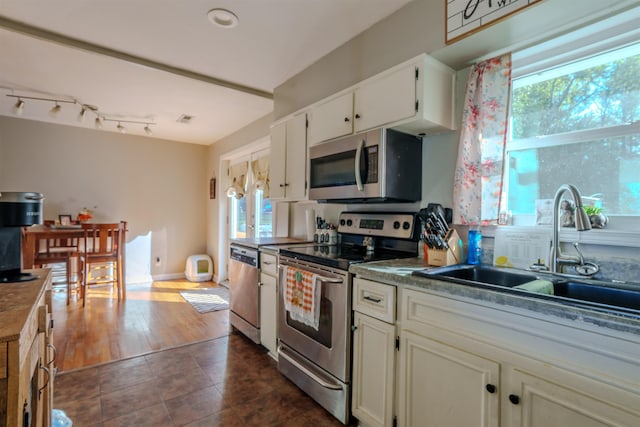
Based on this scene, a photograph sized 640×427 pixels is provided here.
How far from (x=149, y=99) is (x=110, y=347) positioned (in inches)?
97.3

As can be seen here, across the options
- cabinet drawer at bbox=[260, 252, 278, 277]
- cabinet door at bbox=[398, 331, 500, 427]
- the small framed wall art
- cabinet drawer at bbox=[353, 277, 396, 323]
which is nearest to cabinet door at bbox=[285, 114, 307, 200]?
cabinet drawer at bbox=[260, 252, 278, 277]

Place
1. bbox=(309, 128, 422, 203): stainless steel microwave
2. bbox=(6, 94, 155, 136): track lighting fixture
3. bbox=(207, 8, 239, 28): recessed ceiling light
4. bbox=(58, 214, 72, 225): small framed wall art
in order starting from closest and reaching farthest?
bbox=(309, 128, 422, 203): stainless steel microwave → bbox=(207, 8, 239, 28): recessed ceiling light → bbox=(6, 94, 155, 136): track lighting fixture → bbox=(58, 214, 72, 225): small framed wall art

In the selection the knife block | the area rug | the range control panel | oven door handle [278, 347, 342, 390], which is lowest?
the area rug

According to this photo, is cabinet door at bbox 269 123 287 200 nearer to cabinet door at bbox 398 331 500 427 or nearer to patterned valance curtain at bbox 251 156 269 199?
patterned valance curtain at bbox 251 156 269 199

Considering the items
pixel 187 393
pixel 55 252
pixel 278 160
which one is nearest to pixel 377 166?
pixel 278 160

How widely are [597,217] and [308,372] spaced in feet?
5.58

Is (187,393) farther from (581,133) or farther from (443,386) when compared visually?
(581,133)

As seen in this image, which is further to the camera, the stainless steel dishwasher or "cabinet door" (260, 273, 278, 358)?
the stainless steel dishwasher

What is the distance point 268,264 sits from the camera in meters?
2.46

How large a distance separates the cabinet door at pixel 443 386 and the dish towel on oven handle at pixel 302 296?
0.58 metres

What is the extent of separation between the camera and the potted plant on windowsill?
4.61ft

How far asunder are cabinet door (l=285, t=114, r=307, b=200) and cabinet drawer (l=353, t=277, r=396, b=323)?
1.16 m

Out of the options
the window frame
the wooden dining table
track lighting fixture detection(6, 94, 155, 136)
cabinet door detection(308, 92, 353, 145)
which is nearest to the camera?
the window frame

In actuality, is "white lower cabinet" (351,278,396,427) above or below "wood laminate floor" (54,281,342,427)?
above
